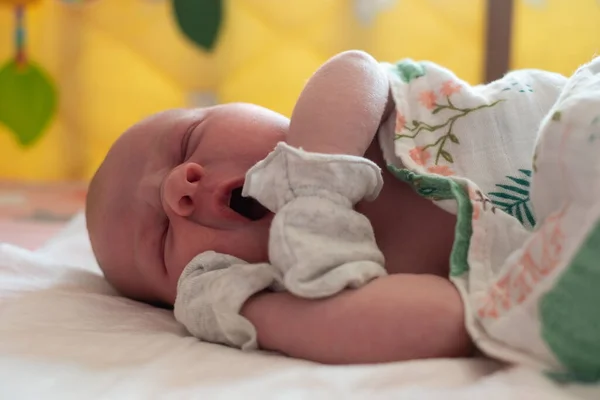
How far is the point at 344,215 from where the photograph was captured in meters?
0.65

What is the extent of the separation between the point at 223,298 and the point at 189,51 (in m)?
1.40

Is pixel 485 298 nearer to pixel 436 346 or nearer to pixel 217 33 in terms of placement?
pixel 436 346

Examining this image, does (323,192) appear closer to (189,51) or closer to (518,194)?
(518,194)

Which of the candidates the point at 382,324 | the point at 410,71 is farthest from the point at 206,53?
the point at 382,324

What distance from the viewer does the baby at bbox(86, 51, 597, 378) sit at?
59 cm

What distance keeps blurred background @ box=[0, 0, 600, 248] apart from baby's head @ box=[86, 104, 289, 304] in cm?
88

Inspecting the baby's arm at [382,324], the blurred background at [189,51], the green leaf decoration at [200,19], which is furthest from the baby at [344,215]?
the green leaf decoration at [200,19]

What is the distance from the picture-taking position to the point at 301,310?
628 millimetres

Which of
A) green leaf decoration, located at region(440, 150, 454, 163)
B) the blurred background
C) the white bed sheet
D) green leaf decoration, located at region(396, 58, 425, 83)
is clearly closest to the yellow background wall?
the blurred background

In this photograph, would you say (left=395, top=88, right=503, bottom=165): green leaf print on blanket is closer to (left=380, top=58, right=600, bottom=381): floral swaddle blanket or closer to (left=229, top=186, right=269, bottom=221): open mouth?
(left=380, top=58, right=600, bottom=381): floral swaddle blanket

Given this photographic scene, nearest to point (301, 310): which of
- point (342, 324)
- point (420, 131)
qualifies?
point (342, 324)

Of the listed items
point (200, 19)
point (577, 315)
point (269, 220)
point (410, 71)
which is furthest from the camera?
point (200, 19)

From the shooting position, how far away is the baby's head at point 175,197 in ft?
2.55

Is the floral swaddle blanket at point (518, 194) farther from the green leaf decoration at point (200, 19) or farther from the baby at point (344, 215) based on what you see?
the green leaf decoration at point (200, 19)
